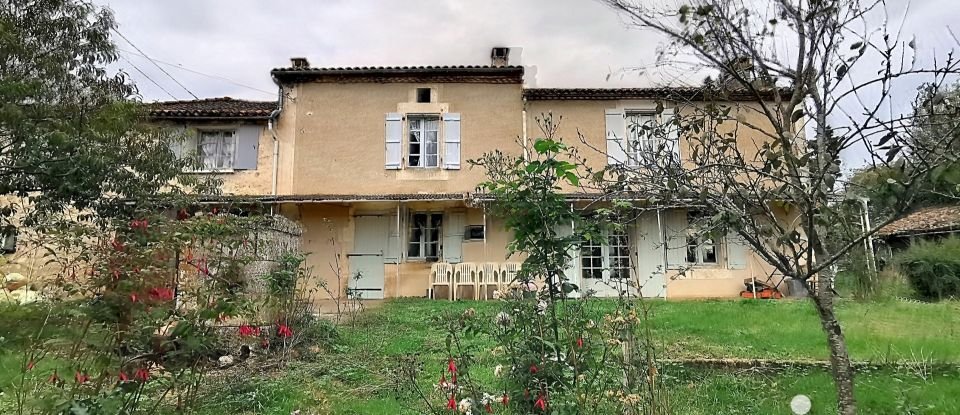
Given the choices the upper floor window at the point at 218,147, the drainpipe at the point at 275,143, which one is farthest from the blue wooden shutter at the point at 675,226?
the upper floor window at the point at 218,147

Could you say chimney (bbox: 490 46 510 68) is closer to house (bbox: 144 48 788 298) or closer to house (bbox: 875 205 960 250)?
house (bbox: 144 48 788 298)

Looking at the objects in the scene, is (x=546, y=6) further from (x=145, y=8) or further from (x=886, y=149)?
(x=145, y=8)

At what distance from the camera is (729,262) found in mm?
13727

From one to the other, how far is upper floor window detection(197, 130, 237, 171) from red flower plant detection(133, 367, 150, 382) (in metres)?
12.4

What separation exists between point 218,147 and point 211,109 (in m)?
0.97

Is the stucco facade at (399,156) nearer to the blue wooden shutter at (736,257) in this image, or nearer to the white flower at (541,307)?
the blue wooden shutter at (736,257)

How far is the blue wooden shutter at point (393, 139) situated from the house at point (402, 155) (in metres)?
0.03

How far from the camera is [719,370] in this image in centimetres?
519

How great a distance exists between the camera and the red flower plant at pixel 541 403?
264 centimetres

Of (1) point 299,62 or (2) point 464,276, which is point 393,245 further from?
(1) point 299,62

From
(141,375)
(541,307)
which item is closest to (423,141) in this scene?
(541,307)

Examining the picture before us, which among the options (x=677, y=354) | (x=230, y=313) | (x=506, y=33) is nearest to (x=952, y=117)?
(x=230, y=313)

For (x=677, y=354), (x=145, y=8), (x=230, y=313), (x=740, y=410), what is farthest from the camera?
(x=145, y=8)

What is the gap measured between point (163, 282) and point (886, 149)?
12.0 feet
